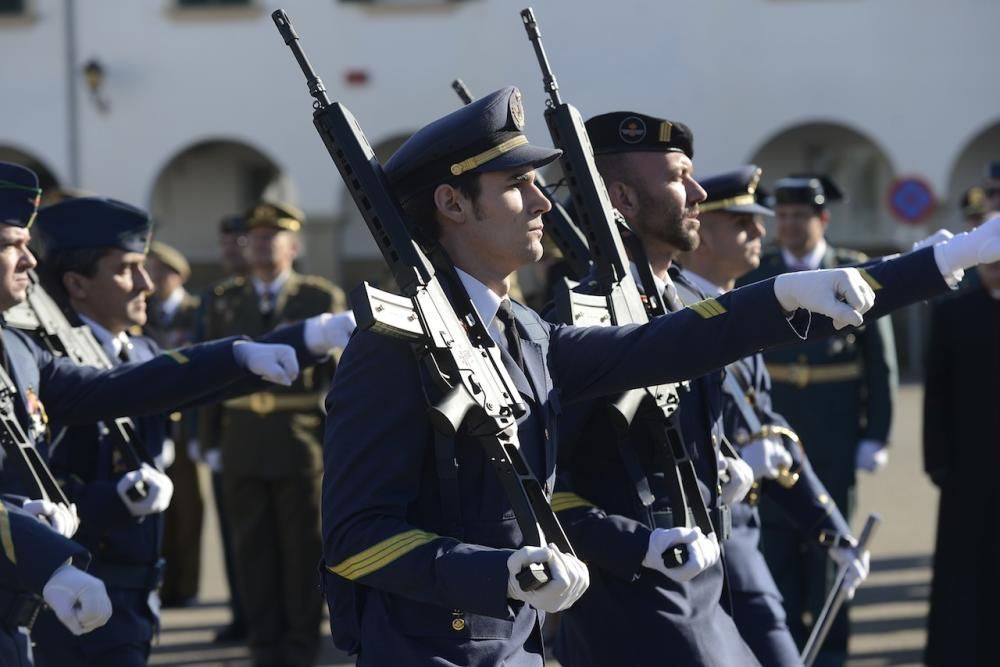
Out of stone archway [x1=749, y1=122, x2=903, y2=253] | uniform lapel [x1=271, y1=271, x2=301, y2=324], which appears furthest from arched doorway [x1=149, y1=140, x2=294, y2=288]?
uniform lapel [x1=271, y1=271, x2=301, y2=324]

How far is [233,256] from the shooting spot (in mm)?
10320

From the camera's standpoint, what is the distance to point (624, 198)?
15.1ft

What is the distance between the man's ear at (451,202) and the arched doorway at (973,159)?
20.8 meters

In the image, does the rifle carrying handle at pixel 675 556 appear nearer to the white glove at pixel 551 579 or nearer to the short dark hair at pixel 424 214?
the white glove at pixel 551 579

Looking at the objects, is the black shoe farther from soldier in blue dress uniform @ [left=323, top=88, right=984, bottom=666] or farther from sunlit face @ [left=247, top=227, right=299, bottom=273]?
soldier in blue dress uniform @ [left=323, top=88, right=984, bottom=666]

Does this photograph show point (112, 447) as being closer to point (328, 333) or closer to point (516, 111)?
point (328, 333)

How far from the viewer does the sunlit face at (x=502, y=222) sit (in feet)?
11.4

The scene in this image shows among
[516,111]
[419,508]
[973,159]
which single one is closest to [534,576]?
[419,508]

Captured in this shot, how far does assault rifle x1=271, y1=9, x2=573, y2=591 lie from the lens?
321 centimetres

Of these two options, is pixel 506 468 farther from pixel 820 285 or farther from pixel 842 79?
pixel 842 79

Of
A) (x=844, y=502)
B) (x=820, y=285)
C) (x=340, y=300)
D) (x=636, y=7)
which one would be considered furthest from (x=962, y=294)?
(x=636, y=7)

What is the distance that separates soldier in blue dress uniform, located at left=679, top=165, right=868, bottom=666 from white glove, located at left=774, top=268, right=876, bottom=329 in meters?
0.85

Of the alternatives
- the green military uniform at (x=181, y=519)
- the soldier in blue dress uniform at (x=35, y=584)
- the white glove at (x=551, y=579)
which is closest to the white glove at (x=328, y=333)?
the soldier in blue dress uniform at (x=35, y=584)

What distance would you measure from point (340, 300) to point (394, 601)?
482 centimetres
